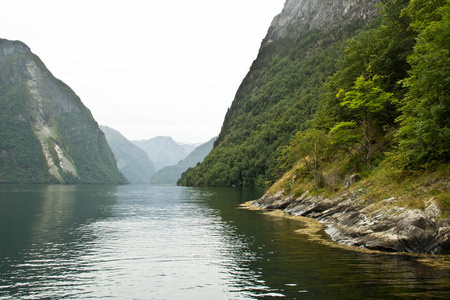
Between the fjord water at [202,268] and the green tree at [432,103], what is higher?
the green tree at [432,103]

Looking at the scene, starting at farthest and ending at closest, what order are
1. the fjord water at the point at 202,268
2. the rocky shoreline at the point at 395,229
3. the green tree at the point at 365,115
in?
the green tree at the point at 365,115, the rocky shoreline at the point at 395,229, the fjord water at the point at 202,268

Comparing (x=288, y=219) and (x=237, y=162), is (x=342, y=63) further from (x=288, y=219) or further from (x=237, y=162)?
(x=237, y=162)

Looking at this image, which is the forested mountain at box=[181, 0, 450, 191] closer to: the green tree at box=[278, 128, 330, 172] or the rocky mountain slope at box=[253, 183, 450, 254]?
the green tree at box=[278, 128, 330, 172]

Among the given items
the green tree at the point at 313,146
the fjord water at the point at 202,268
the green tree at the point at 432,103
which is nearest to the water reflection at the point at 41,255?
the fjord water at the point at 202,268

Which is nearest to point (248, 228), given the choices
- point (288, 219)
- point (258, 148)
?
point (288, 219)

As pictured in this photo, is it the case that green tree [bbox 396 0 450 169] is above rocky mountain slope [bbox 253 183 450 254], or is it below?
above

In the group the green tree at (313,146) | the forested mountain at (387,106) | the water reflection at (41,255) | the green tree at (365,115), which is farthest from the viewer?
the green tree at (313,146)

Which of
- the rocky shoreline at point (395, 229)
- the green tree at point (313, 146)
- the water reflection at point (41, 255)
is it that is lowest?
the water reflection at point (41, 255)

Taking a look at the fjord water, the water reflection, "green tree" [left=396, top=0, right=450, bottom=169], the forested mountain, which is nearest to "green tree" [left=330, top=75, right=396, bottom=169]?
the forested mountain

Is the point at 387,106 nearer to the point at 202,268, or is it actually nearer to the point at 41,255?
the point at 202,268

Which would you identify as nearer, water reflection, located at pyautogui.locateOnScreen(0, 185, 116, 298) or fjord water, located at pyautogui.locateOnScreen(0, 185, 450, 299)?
fjord water, located at pyautogui.locateOnScreen(0, 185, 450, 299)

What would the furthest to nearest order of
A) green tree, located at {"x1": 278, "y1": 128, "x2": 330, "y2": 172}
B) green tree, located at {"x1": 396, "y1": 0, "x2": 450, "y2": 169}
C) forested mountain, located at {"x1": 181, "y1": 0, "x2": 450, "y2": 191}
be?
1. green tree, located at {"x1": 278, "y1": 128, "x2": 330, "y2": 172}
2. forested mountain, located at {"x1": 181, "y1": 0, "x2": 450, "y2": 191}
3. green tree, located at {"x1": 396, "y1": 0, "x2": 450, "y2": 169}

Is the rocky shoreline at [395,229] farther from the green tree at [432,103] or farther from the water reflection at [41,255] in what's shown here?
the water reflection at [41,255]

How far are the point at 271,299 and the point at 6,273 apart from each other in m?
15.2
